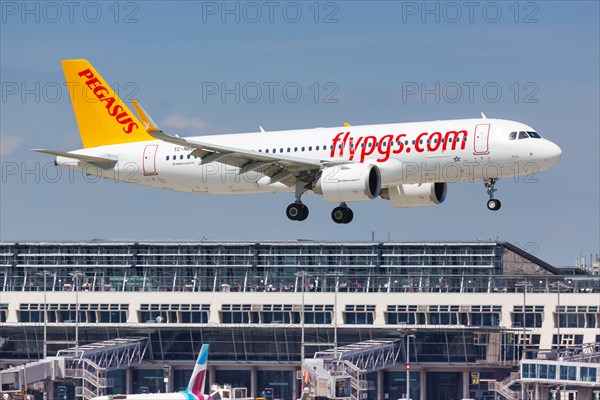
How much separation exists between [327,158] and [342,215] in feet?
12.2

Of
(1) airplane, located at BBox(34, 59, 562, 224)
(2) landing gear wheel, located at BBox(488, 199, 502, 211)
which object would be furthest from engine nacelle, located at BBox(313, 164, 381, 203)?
(2) landing gear wheel, located at BBox(488, 199, 502, 211)

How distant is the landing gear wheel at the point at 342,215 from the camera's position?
284 feet

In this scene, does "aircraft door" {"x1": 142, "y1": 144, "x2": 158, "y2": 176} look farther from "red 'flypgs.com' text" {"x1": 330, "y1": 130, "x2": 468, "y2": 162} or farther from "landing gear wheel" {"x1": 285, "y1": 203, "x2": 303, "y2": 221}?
"red 'flypgs.com' text" {"x1": 330, "y1": 130, "x2": 468, "y2": 162}

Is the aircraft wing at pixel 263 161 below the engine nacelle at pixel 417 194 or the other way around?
the other way around

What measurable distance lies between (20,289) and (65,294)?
994 centimetres

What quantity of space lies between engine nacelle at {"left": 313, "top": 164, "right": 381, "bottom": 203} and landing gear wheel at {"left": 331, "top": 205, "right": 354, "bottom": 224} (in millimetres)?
3262

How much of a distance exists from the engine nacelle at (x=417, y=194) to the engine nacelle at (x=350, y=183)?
3523 millimetres

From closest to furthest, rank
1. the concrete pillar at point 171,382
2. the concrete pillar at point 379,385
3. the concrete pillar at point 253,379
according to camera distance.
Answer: the concrete pillar at point 379,385
the concrete pillar at point 253,379
the concrete pillar at point 171,382

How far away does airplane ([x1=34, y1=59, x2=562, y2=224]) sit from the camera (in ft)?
267

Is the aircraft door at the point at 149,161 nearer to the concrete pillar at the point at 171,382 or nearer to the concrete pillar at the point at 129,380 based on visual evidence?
the concrete pillar at the point at 129,380

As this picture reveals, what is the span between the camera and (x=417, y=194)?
86.1 m

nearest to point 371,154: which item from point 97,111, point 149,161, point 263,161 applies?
point 263,161

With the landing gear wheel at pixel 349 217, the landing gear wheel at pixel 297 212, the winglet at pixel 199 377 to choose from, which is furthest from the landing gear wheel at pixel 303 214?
the winglet at pixel 199 377

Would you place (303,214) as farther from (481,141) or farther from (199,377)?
(199,377)
